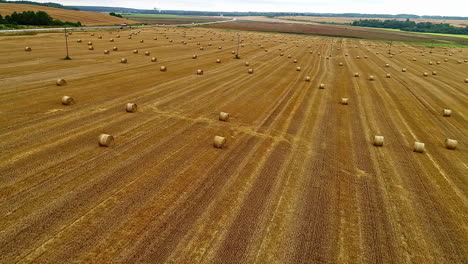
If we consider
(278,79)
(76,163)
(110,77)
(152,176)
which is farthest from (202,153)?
(278,79)

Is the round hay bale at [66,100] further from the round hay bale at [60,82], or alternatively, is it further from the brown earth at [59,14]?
the brown earth at [59,14]

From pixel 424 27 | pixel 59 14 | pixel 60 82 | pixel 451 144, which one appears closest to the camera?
pixel 451 144

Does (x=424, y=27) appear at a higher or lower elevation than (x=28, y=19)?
higher

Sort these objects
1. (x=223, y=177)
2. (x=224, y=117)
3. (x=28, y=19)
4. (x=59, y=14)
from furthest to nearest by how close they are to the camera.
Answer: (x=59, y=14), (x=28, y=19), (x=224, y=117), (x=223, y=177)

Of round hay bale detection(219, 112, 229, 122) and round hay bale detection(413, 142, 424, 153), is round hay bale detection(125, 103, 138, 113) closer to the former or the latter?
round hay bale detection(219, 112, 229, 122)

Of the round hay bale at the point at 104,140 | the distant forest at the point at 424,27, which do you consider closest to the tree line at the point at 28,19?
the round hay bale at the point at 104,140

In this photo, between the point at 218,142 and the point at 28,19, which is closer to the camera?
the point at 218,142

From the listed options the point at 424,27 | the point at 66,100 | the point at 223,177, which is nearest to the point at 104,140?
the point at 223,177

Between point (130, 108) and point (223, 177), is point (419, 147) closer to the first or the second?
point (223, 177)

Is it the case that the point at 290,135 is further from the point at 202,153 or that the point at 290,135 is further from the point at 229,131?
the point at 202,153
